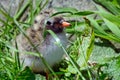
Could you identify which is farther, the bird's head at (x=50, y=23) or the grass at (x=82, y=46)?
the bird's head at (x=50, y=23)

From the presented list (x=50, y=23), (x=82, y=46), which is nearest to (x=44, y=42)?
(x=50, y=23)

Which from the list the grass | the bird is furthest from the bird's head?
the grass

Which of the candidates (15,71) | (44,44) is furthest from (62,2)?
(15,71)

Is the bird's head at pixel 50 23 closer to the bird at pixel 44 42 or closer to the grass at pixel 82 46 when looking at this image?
the bird at pixel 44 42

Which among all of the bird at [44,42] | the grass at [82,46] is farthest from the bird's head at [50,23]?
the grass at [82,46]

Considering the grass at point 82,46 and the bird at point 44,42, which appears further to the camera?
the bird at point 44,42

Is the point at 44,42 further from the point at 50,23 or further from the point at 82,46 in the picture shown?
the point at 82,46
